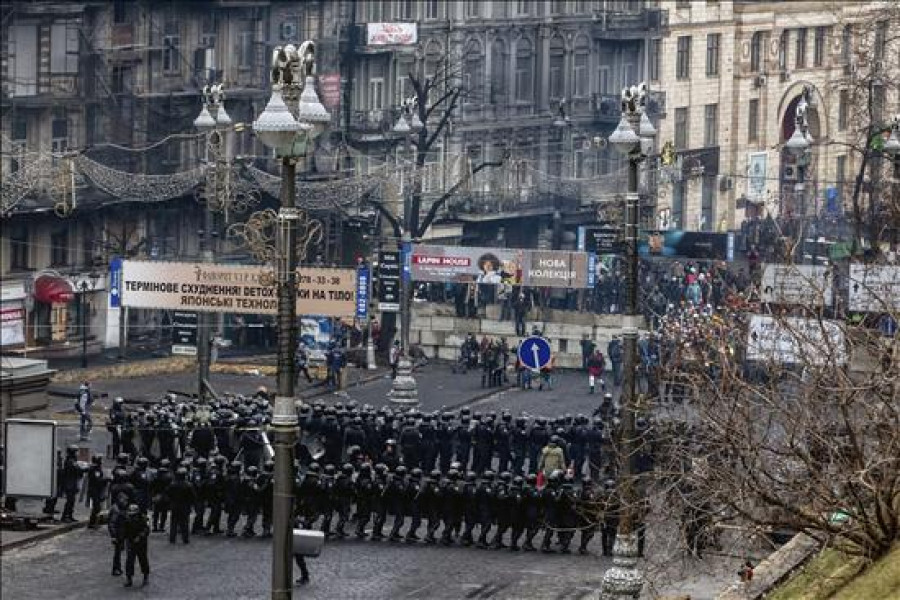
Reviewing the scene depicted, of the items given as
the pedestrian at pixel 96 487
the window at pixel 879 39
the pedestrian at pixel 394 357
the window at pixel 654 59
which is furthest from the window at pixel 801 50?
the pedestrian at pixel 96 487

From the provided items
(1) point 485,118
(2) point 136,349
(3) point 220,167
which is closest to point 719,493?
(3) point 220,167

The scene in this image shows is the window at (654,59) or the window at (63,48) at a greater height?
the window at (654,59)

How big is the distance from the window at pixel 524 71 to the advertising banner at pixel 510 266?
2133 centimetres

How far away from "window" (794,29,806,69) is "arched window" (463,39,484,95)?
58.7 ft

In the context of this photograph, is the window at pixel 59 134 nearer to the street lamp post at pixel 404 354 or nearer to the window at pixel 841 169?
the street lamp post at pixel 404 354

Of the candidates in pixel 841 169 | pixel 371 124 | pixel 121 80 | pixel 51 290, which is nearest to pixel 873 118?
pixel 371 124

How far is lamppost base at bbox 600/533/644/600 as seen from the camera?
30.5 metres

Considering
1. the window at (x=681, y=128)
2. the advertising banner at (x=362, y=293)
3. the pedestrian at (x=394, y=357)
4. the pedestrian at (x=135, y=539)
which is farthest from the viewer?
the window at (x=681, y=128)

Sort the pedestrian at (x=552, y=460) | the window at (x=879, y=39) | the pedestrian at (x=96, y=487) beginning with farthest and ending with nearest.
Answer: the window at (x=879, y=39), the pedestrian at (x=552, y=460), the pedestrian at (x=96, y=487)

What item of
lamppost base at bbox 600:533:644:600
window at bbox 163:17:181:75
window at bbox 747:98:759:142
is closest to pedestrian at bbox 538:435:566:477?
lamppost base at bbox 600:533:644:600

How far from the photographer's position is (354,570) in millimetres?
36531

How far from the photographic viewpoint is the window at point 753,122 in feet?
299

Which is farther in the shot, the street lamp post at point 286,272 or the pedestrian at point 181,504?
the pedestrian at point 181,504

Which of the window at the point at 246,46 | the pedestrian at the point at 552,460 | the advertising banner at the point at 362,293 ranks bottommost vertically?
the pedestrian at the point at 552,460
